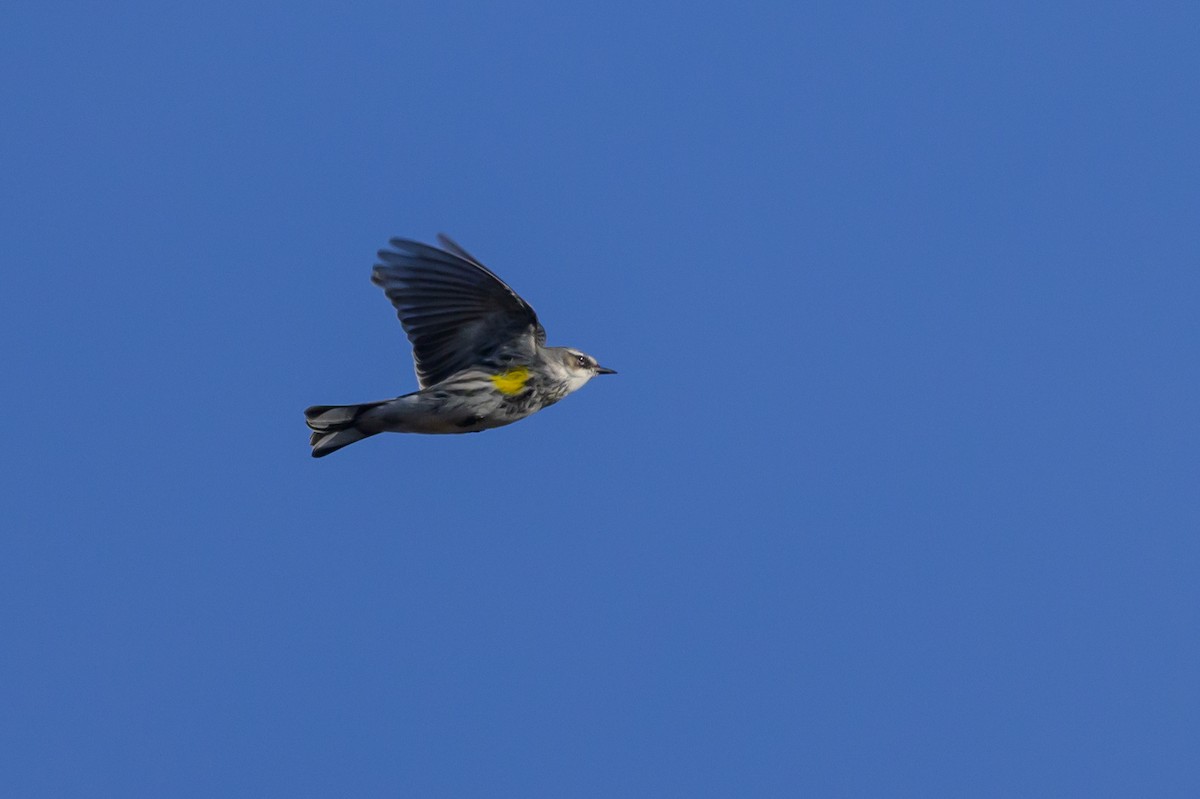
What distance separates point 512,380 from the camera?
12297mm

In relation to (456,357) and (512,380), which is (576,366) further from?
(456,357)

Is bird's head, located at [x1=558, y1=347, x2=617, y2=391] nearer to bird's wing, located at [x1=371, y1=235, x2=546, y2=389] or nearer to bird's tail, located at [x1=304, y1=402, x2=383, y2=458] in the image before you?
bird's wing, located at [x1=371, y1=235, x2=546, y2=389]

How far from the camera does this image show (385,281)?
41.7 ft

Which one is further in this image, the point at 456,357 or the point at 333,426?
the point at 456,357

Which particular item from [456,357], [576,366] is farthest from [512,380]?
[576,366]

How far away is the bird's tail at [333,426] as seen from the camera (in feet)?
39.2

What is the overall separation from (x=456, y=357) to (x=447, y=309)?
0.42 meters

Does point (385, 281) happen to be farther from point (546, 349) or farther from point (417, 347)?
point (546, 349)

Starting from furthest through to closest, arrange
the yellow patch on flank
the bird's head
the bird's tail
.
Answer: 1. the bird's head
2. the yellow patch on flank
3. the bird's tail

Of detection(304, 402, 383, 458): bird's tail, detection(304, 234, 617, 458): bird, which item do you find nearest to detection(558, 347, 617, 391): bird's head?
detection(304, 234, 617, 458): bird

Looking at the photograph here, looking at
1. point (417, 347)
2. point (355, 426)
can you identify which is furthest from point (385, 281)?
point (355, 426)

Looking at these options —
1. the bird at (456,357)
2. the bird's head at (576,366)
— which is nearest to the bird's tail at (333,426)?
the bird at (456,357)

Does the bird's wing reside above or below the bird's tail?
above

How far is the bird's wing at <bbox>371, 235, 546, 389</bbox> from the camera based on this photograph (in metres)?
12.4
